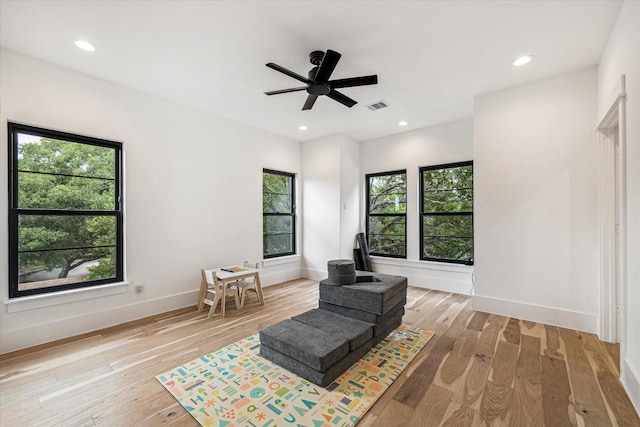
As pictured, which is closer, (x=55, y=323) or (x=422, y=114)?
(x=55, y=323)

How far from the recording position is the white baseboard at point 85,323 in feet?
8.46

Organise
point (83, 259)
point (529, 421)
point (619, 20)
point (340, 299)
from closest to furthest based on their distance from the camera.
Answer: point (529, 421), point (619, 20), point (340, 299), point (83, 259)

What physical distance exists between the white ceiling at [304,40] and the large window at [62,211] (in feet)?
2.81

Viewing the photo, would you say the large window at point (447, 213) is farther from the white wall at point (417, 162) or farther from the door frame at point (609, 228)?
the door frame at point (609, 228)

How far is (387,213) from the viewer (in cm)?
534

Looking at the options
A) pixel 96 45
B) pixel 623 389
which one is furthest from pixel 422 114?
pixel 96 45

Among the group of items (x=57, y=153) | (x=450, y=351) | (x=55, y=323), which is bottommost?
(x=450, y=351)

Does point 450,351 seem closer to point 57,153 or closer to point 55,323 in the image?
point 55,323

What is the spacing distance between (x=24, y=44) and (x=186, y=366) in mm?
3221

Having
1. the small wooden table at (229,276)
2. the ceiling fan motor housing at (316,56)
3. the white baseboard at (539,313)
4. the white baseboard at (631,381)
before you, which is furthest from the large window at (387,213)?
the white baseboard at (631,381)

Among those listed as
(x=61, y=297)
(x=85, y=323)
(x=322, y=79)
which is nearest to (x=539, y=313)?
(x=322, y=79)

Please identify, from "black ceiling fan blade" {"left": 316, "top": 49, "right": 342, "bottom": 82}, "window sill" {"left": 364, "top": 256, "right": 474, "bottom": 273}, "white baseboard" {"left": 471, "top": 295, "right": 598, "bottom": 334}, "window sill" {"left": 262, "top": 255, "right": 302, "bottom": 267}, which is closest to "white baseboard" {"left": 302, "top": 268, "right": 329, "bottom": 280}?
"window sill" {"left": 262, "top": 255, "right": 302, "bottom": 267}

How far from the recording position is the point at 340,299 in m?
2.78

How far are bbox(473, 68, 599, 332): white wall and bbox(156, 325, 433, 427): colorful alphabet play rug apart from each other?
5.72 ft
